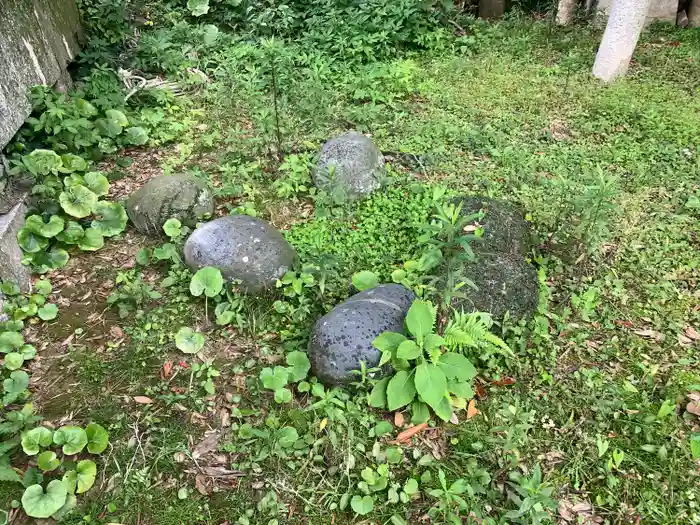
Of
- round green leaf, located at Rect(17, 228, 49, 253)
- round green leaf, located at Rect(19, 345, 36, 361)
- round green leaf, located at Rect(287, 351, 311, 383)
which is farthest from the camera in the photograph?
round green leaf, located at Rect(17, 228, 49, 253)

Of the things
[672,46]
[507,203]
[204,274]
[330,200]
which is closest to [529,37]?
[672,46]

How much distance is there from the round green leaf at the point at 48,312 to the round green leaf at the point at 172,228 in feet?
3.16

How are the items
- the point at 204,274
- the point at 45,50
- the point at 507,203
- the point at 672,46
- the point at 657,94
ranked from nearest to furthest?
the point at 204,274, the point at 507,203, the point at 45,50, the point at 657,94, the point at 672,46

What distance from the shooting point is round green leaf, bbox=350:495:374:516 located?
265cm

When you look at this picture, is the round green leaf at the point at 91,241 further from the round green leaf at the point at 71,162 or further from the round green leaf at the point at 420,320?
the round green leaf at the point at 420,320

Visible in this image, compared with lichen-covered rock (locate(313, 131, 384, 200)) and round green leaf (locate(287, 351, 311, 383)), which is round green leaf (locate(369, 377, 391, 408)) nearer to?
round green leaf (locate(287, 351, 311, 383))

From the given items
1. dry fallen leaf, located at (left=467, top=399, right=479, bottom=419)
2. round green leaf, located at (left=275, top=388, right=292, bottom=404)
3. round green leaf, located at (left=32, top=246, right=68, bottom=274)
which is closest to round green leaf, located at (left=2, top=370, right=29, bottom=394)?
round green leaf, located at (left=32, top=246, right=68, bottom=274)

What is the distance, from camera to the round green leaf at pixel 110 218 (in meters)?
4.27

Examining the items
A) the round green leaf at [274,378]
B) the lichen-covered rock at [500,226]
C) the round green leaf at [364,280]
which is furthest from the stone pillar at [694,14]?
the round green leaf at [274,378]

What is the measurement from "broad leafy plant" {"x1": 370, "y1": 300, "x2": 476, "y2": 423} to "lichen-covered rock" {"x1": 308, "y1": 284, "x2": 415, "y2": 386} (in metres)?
0.13

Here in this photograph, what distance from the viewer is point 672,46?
6.82m

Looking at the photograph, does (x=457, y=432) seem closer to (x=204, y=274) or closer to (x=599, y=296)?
(x=599, y=296)

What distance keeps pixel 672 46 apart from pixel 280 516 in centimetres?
754

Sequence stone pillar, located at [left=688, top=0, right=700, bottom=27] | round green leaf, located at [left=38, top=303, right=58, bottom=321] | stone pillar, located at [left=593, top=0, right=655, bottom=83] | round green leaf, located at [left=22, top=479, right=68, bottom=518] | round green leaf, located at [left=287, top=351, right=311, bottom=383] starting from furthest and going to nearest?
stone pillar, located at [left=688, top=0, right=700, bottom=27] → stone pillar, located at [left=593, top=0, right=655, bottom=83] → round green leaf, located at [left=38, top=303, right=58, bottom=321] → round green leaf, located at [left=287, top=351, right=311, bottom=383] → round green leaf, located at [left=22, top=479, right=68, bottom=518]
